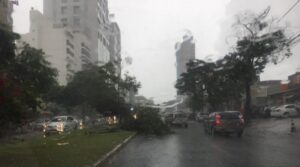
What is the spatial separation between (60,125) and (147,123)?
6.92 m

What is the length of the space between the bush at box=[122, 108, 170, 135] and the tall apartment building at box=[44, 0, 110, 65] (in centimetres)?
5288

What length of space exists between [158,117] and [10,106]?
26131 mm

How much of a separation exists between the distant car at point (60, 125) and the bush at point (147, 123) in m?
5.02

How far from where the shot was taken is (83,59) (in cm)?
10081

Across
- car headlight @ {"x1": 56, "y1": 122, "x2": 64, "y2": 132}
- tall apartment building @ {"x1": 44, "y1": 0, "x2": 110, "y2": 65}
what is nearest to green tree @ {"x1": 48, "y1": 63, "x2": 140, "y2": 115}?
car headlight @ {"x1": 56, "y1": 122, "x2": 64, "y2": 132}

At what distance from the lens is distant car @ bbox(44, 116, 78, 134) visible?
40656 millimetres

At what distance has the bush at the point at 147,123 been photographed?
39.8m

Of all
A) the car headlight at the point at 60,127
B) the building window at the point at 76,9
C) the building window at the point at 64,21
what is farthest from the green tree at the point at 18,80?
the building window at the point at 64,21

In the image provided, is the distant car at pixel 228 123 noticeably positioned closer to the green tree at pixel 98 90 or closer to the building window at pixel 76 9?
the green tree at pixel 98 90

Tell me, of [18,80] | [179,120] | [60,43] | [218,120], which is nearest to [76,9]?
[60,43]

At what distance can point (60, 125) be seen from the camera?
41.2 m

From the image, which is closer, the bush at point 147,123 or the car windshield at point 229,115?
the car windshield at point 229,115

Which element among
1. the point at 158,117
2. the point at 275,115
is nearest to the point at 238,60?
the point at 275,115

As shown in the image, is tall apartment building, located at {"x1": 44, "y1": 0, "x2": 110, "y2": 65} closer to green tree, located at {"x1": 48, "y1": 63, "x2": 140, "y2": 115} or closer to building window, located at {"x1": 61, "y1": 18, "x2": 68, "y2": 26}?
building window, located at {"x1": 61, "y1": 18, "x2": 68, "y2": 26}
